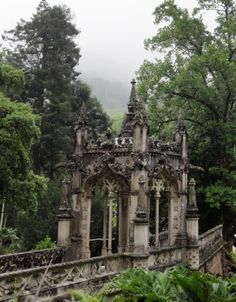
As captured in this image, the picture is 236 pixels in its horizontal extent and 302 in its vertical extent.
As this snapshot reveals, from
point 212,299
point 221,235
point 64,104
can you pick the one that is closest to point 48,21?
point 64,104

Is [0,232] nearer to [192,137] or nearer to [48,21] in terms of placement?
[192,137]

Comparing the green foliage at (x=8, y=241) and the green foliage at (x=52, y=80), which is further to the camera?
the green foliage at (x=52, y=80)

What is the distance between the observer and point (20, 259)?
13188mm

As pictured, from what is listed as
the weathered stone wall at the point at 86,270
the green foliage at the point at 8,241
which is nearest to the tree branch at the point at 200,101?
the weathered stone wall at the point at 86,270

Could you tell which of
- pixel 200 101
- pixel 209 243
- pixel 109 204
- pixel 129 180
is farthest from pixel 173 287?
pixel 200 101

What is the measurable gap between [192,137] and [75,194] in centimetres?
1071

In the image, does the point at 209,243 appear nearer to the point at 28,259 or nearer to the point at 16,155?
the point at 28,259

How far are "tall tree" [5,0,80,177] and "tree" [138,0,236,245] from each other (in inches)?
491

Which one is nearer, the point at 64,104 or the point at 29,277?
the point at 29,277

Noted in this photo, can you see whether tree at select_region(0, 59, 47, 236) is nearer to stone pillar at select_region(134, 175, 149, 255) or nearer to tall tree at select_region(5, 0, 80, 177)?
stone pillar at select_region(134, 175, 149, 255)

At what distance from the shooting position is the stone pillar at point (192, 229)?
16.2 m

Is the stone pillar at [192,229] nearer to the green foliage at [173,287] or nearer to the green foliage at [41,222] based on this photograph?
the green foliage at [173,287]

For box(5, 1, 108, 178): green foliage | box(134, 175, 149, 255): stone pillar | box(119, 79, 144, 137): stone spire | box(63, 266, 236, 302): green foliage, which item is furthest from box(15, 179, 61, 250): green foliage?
box(63, 266, 236, 302): green foliage

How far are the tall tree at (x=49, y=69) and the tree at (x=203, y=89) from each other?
1246 centimetres
